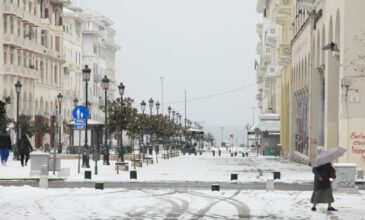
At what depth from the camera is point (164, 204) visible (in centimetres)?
2331

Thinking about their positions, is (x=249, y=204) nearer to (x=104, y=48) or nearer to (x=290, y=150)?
(x=290, y=150)

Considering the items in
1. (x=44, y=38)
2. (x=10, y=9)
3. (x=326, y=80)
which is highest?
(x=10, y=9)

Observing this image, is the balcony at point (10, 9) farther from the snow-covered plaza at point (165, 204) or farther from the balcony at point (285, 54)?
the snow-covered plaza at point (165, 204)

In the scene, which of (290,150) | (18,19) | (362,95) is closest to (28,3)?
(18,19)

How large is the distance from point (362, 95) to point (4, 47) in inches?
1954

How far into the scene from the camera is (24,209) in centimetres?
2128

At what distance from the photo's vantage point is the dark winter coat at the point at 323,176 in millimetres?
21500

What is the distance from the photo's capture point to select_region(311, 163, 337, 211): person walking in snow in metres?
21.4

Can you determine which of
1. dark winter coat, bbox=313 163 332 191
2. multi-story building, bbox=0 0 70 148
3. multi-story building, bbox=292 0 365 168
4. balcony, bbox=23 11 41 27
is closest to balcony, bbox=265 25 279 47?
multi-story building, bbox=0 0 70 148

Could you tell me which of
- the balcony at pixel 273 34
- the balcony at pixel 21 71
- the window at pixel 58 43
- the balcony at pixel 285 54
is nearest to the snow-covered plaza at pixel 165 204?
the balcony at pixel 285 54

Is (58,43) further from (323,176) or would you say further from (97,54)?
(323,176)

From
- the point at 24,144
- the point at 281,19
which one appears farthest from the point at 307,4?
the point at 281,19

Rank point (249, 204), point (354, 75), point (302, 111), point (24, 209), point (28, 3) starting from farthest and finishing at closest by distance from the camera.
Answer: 1. point (28, 3)
2. point (302, 111)
3. point (354, 75)
4. point (249, 204)
5. point (24, 209)

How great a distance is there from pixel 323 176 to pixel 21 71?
2716 inches
